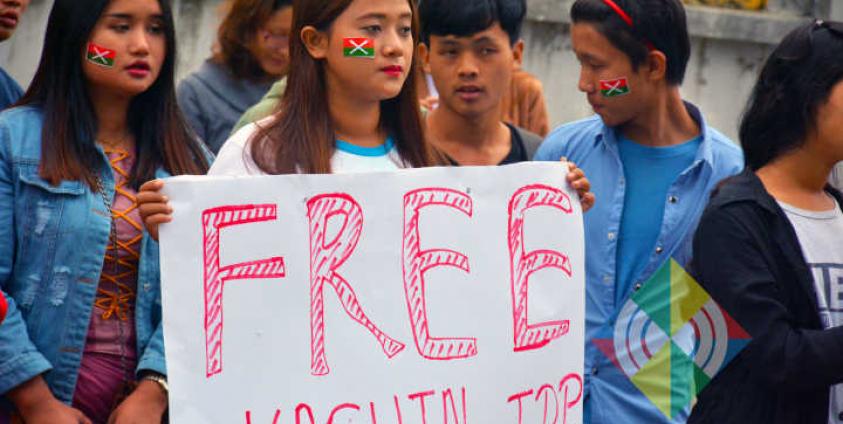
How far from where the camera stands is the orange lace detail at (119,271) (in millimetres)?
4086

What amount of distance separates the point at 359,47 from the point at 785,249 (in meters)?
1.22

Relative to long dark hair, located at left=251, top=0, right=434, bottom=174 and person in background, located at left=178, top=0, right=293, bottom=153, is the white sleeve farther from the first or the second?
person in background, located at left=178, top=0, right=293, bottom=153

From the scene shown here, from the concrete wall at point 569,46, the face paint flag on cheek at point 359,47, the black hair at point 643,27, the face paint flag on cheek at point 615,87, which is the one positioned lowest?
the face paint flag on cheek at point 615,87

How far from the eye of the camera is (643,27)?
4906 mm

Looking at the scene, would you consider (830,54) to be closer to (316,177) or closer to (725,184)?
(725,184)

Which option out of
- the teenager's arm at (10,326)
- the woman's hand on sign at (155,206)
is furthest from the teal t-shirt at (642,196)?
the teenager's arm at (10,326)

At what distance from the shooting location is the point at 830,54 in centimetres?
414

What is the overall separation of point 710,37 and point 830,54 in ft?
21.9

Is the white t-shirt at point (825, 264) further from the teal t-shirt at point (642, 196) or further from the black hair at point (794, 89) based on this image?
the teal t-shirt at point (642, 196)

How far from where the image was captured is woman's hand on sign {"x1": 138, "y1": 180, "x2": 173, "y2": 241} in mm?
3701

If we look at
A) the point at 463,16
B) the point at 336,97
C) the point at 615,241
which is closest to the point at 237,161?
the point at 336,97

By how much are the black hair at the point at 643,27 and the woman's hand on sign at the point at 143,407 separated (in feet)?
6.08

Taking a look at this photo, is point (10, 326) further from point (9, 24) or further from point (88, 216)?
point (9, 24)

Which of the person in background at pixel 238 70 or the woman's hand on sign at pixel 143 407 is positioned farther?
the person in background at pixel 238 70
